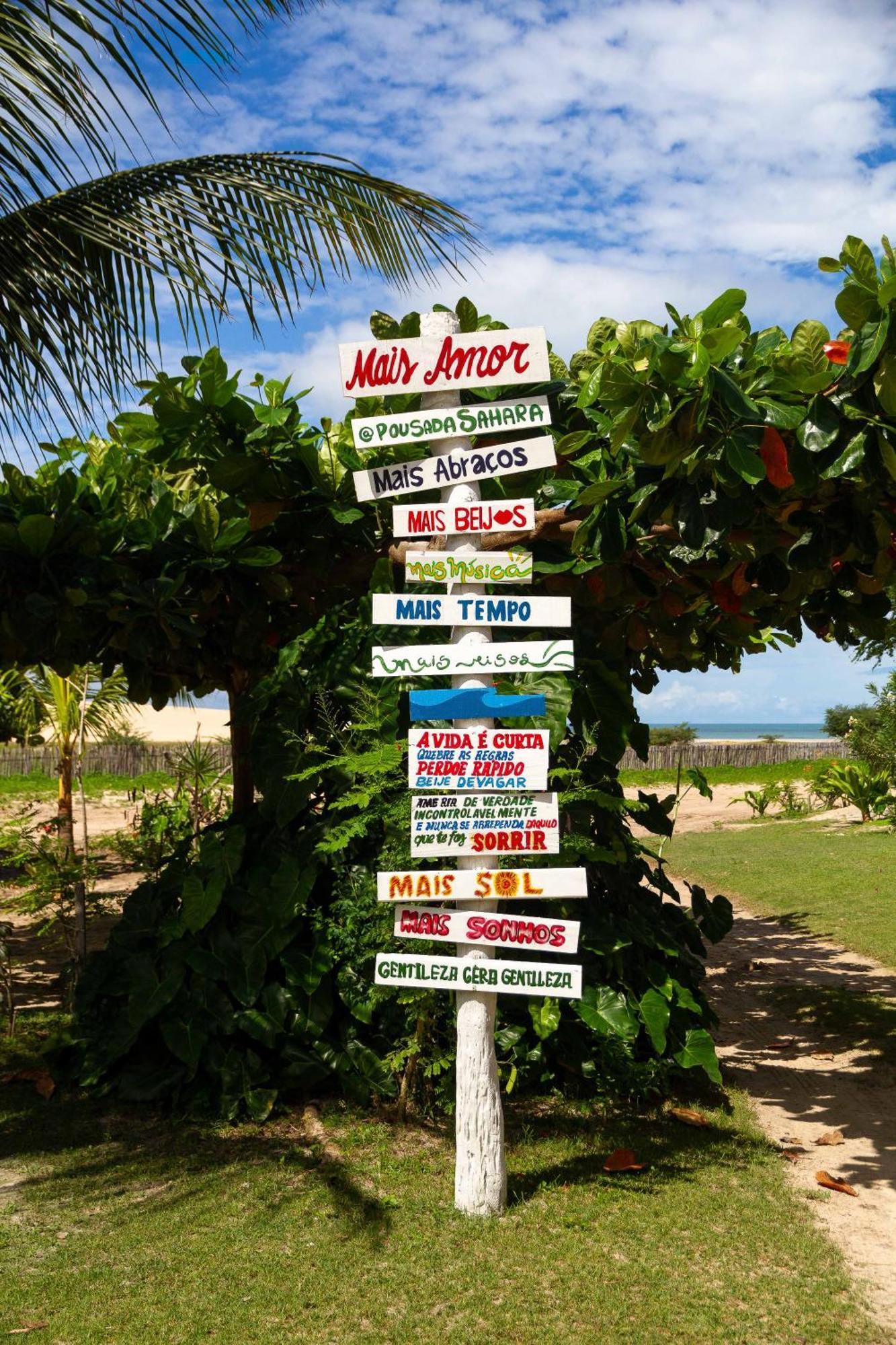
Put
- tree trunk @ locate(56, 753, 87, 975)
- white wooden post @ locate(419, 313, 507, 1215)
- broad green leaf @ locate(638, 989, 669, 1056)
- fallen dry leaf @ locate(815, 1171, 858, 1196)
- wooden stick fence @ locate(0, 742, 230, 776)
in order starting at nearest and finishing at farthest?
white wooden post @ locate(419, 313, 507, 1215), fallen dry leaf @ locate(815, 1171, 858, 1196), broad green leaf @ locate(638, 989, 669, 1056), tree trunk @ locate(56, 753, 87, 975), wooden stick fence @ locate(0, 742, 230, 776)

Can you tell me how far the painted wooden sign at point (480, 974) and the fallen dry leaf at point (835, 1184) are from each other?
1409 mm

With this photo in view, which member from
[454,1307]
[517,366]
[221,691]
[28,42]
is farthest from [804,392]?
[221,691]

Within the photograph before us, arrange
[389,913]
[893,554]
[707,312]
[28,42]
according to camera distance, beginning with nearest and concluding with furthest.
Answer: [707,312] → [893,554] → [389,913] → [28,42]

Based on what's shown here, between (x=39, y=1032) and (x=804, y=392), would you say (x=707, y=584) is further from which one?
(x=39, y=1032)

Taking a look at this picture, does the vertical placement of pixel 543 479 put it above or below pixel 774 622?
above

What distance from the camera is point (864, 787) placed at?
1691 centimetres

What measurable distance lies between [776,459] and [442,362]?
4.07ft

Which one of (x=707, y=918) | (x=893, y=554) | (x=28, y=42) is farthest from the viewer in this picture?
(x=707, y=918)

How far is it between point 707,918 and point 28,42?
5.41 m

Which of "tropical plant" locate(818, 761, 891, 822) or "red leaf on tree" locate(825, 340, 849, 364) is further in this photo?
"tropical plant" locate(818, 761, 891, 822)

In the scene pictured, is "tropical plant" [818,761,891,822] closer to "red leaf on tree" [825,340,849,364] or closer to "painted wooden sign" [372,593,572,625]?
"painted wooden sign" [372,593,572,625]

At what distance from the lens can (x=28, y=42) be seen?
5039mm

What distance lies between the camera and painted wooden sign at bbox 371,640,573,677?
3918mm

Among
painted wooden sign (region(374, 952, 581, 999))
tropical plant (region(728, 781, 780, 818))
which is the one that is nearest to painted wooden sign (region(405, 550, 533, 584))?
painted wooden sign (region(374, 952, 581, 999))
